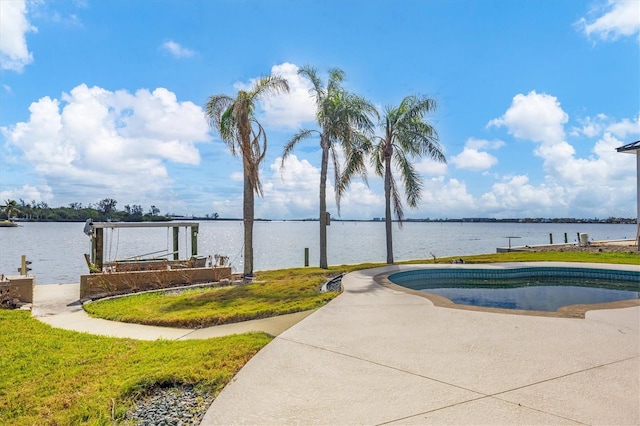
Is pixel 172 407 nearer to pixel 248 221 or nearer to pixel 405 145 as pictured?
pixel 248 221

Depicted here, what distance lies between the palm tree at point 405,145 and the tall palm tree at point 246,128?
208 inches

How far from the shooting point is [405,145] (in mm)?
15820

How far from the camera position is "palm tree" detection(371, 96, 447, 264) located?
1568 centimetres

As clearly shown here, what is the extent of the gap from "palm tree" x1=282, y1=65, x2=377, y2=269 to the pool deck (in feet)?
29.9

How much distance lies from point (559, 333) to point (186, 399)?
4.91 meters

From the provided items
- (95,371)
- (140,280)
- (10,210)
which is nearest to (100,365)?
(95,371)

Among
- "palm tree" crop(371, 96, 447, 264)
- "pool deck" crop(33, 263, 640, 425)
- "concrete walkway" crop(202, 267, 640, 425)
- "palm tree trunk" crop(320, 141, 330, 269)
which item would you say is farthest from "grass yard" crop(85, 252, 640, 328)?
"palm tree" crop(371, 96, 447, 264)

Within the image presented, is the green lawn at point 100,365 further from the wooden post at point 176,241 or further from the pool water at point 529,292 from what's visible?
the wooden post at point 176,241

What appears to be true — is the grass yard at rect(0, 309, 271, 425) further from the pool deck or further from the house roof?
the house roof

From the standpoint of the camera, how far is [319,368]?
4.23 meters

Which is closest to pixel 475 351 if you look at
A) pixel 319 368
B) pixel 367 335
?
pixel 367 335

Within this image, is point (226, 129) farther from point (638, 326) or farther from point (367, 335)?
point (638, 326)

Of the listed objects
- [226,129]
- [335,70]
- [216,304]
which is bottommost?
[216,304]

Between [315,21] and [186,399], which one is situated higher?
[315,21]
